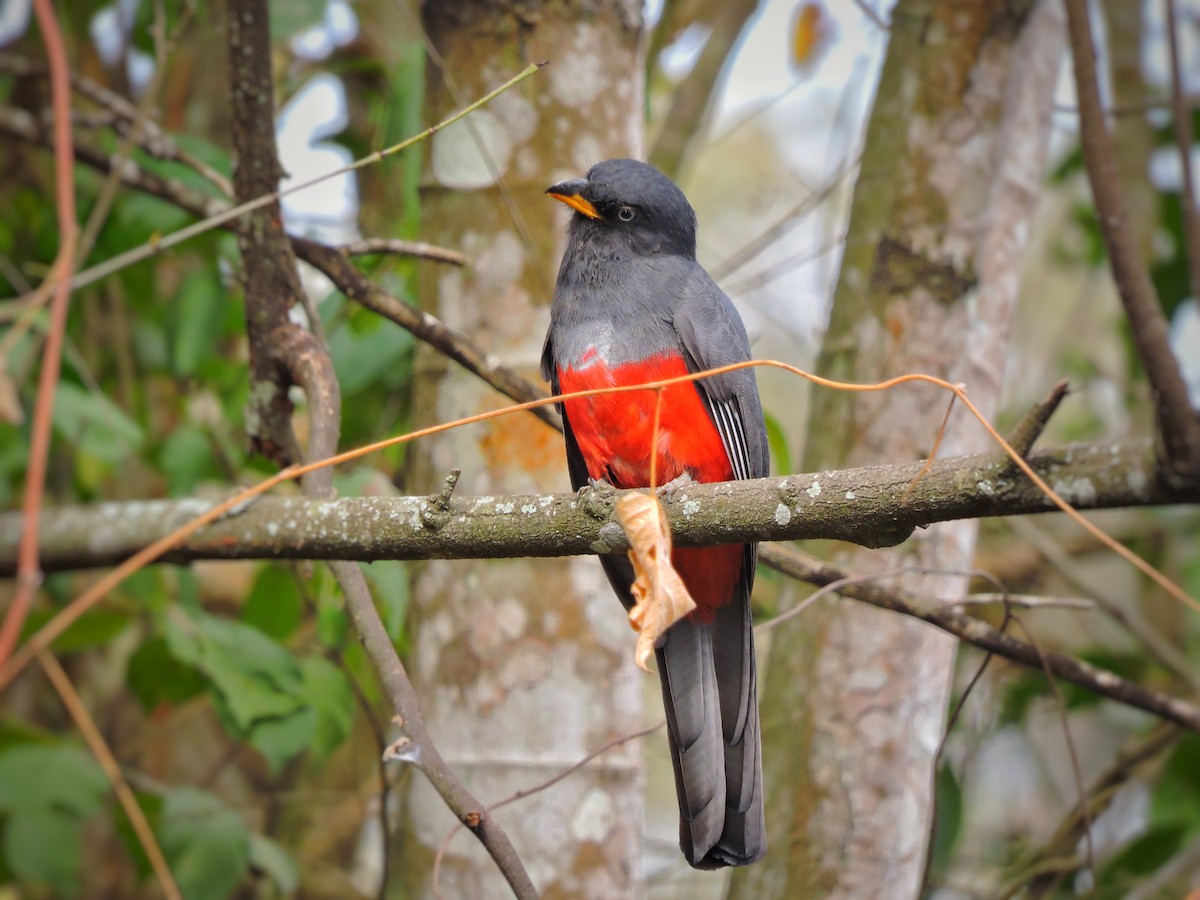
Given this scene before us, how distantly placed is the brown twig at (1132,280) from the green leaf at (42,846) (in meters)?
3.55

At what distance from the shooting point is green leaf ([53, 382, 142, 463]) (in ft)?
11.8

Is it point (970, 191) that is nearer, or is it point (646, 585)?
point (646, 585)

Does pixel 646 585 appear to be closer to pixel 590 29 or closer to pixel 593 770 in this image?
pixel 593 770

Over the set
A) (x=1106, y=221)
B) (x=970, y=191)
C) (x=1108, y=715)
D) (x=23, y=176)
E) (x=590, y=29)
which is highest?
(x=23, y=176)

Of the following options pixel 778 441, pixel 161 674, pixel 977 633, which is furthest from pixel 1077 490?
pixel 161 674

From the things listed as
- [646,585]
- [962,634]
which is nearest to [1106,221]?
[646,585]

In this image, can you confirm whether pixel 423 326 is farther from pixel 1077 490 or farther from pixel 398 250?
pixel 1077 490

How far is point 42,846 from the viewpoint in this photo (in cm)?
366

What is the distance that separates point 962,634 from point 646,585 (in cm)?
119

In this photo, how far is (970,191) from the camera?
3.37 metres

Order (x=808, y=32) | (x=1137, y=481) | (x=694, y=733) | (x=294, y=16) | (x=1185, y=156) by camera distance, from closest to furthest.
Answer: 1. (x=1137, y=481)
2. (x=1185, y=156)
3. (x=694, y=733)
4. (x=294, y=16)
5. (x=808, y=32)

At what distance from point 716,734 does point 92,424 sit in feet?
7.48

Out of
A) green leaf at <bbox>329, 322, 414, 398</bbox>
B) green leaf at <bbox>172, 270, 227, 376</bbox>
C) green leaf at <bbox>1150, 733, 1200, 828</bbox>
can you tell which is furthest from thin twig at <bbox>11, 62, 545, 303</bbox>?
green leaf at <bbox>1150, 733, 1200, 828</bbox>

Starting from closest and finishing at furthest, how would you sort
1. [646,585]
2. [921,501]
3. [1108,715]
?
[921,501]
[646,585]
[1108,715]
